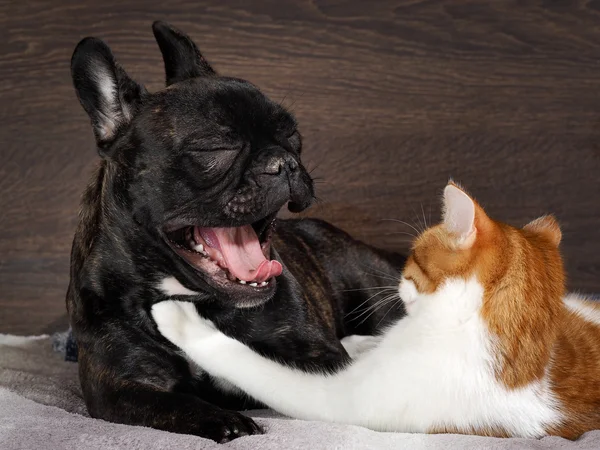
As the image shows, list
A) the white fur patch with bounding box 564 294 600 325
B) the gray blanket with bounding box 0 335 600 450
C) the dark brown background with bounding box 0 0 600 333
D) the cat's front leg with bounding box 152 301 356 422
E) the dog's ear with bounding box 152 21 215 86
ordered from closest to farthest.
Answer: the gray blanket with bounding box 0 335 600 450, the cat's front leg with bounding box 152 301 356 422, the white fur patch with bounding box 564 294 600 325, the dog's ear with bounding box 152 21 215 86, the dark brown background with bounding box 0 0 600 333

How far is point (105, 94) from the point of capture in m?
1.91

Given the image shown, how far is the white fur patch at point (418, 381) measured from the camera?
1.61m

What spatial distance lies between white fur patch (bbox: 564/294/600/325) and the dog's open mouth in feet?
2.46

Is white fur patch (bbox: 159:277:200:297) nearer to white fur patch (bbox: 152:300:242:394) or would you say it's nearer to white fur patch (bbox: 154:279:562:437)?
white fur patch (bbox: 152:300:242:394)

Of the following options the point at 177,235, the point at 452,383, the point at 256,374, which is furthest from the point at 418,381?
the point at 177,235

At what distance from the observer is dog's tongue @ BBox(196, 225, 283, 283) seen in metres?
1.87

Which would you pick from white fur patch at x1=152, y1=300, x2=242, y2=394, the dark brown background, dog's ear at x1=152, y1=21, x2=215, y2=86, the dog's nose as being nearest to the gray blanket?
white fur patch at x1=152, y1=300, x2=242, y2=394

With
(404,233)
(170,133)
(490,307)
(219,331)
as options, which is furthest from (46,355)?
(490,307)

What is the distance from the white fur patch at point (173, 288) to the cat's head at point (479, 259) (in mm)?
536

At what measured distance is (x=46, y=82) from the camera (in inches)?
116

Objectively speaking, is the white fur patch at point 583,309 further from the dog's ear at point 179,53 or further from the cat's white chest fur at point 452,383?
the dog's ear at point 179,53

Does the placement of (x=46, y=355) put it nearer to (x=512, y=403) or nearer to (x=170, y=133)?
(x=170, y=133)

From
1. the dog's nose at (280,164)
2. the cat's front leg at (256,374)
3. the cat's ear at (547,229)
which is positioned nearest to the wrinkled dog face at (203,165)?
the dog's nose at (280,164)

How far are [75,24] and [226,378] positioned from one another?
165 cm
